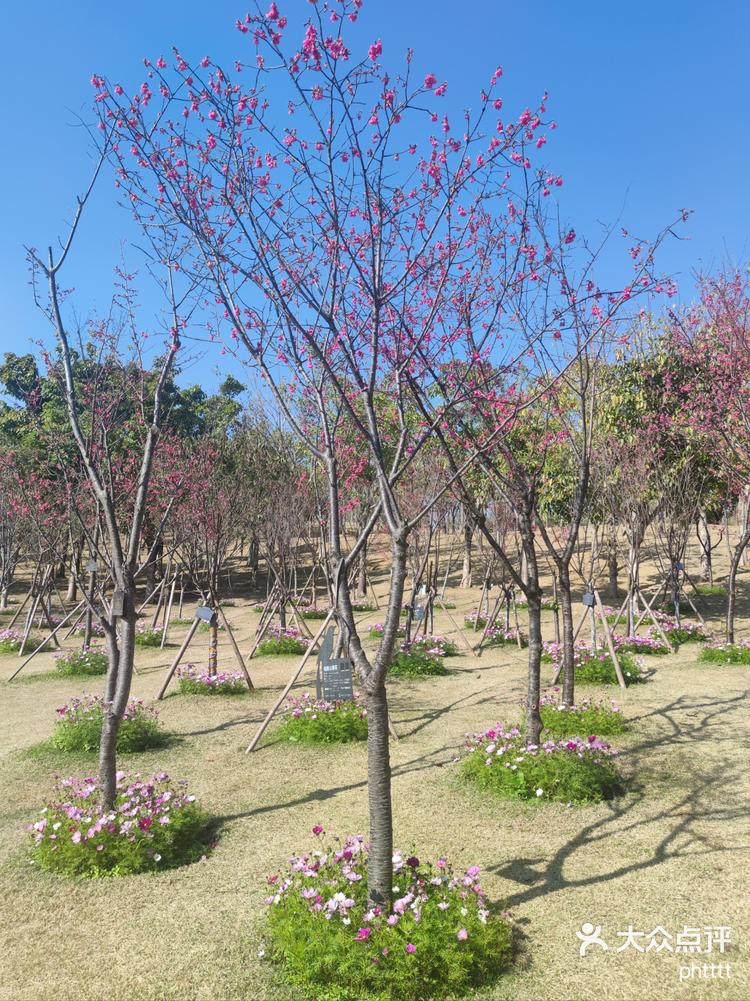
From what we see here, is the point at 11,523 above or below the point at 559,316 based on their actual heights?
below

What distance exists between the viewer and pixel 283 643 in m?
15.3

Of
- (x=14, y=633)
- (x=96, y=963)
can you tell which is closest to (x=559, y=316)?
(x=96, y=963)

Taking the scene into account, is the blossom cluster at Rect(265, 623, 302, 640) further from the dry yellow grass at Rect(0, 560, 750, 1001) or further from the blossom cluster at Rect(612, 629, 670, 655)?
the blossom cluster at Rect(612, 629, 670, 655)

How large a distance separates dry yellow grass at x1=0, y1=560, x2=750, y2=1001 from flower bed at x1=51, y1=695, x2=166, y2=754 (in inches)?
10.7

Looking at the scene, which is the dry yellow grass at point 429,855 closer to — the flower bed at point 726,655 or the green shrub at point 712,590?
the flower bed at point 726,655

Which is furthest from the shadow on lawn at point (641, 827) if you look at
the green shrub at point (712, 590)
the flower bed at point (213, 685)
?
the green shrub at point (712, 590)

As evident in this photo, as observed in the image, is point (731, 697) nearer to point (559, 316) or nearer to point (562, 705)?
point (562, 705)

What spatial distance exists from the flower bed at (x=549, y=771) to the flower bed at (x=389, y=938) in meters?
2.05

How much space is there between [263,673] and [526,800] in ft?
25.4

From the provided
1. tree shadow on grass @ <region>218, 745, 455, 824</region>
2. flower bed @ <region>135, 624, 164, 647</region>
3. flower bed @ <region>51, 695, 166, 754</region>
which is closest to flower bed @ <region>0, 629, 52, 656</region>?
flower bed @ <region>135, 624, 164, 647</region>

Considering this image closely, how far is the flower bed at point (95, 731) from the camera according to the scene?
8227 millimetres

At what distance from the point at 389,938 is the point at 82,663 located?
11.4 m

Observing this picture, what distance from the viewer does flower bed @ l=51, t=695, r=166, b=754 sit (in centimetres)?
823

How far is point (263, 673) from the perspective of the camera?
517 inches
